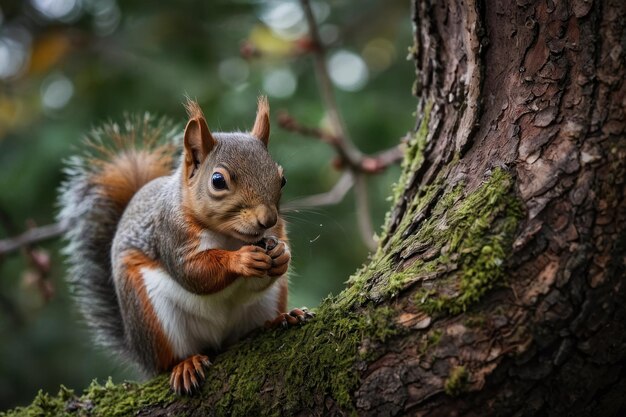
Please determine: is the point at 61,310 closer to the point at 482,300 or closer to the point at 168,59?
the point at 168,59

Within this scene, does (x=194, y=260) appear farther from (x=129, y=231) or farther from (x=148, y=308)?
(x=129, y=231)

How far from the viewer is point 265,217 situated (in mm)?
2172

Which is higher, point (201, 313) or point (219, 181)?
point (219, 181)

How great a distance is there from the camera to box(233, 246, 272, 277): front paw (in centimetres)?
218

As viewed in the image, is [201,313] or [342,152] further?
[342,152]

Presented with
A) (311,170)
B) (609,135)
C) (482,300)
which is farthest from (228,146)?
(311,170)

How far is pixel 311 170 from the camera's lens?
14.5ft

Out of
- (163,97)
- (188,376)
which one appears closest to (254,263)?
(188,376)

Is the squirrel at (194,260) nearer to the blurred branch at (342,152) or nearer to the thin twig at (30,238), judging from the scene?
the thin twig at (30,238)

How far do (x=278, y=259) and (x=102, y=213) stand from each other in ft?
4.34

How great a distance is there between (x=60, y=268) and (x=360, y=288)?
11.8 feet

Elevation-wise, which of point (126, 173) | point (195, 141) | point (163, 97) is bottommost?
point (195, 141)

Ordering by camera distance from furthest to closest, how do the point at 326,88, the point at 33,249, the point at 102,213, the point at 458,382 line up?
the point at 33,249
the point at 326,88
the point at 102,213
the point at 458,382

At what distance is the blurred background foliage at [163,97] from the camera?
438 centimetres
